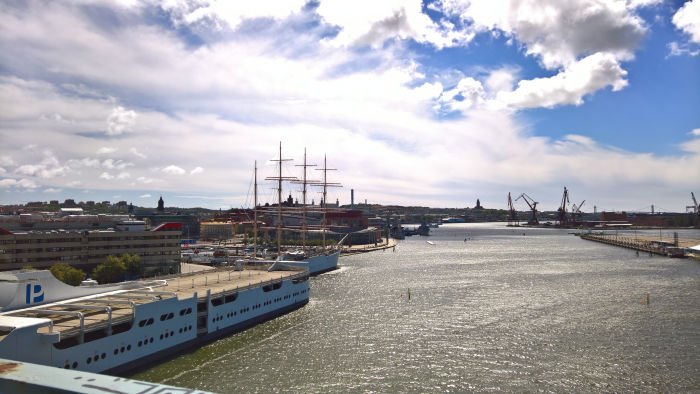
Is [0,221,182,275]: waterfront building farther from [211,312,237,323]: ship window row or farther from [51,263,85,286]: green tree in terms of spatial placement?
[211,312,237,323]: ship window row

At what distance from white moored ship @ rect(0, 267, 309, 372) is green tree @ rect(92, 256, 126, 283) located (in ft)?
86.8

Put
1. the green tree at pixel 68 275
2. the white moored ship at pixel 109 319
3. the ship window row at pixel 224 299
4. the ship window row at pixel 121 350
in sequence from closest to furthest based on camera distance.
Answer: the white moored ship at pixel 109 319
the ship window row at pixel 121 350
the ship window row at pixel 224 299
the green tree at pixel 68 275

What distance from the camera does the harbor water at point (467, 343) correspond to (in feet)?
100

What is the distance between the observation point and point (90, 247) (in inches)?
2958

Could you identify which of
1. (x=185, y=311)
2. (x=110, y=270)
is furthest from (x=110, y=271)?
(x=185, y=311)

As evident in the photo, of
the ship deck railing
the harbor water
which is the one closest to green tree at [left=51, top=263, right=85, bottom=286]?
the ship deck railing

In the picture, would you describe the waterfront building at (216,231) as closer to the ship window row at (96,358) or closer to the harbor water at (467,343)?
the harbor water at (467,343)

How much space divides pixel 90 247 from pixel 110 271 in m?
9.22

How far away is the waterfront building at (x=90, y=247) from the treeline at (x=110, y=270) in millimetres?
2482

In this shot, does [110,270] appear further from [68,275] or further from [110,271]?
[68,275]

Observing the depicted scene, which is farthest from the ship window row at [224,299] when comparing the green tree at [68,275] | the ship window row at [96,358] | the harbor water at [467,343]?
the green tree at [68,275]

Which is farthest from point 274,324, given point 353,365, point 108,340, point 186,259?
point 186,259

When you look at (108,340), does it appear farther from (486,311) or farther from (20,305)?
(486,311)

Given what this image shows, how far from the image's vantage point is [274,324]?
48219 millimetres
